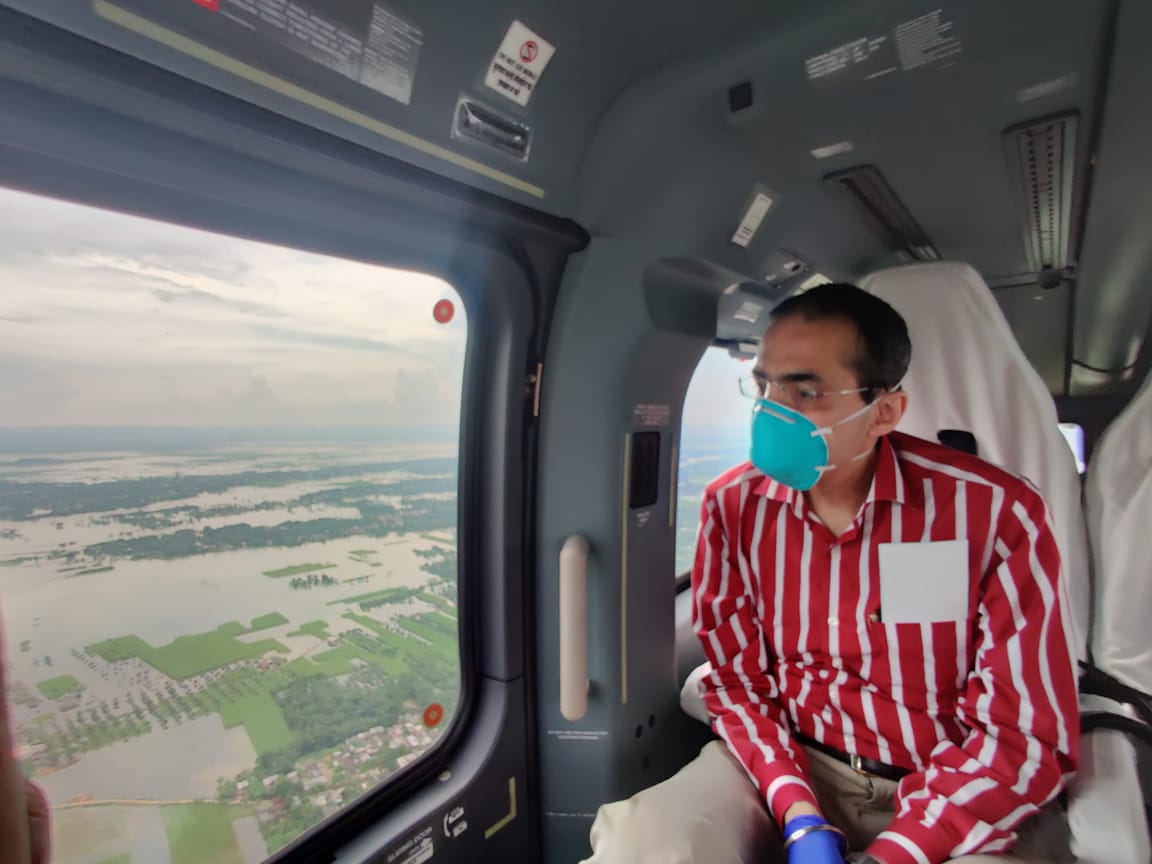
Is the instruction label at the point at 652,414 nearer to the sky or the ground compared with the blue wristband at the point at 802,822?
nearer to the sky

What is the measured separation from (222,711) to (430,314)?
1241 millimetres

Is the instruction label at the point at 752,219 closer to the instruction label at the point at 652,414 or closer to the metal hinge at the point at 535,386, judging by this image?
the instruction label at the point at 652,414

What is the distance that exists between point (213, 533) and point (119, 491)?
0.76ft

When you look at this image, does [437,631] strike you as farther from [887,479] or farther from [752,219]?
[752,219]

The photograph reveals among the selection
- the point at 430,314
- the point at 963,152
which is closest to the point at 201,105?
the point at 430,314

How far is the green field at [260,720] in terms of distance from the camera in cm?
164

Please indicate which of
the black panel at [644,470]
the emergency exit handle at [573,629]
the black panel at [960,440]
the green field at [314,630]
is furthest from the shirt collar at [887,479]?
the green field at [314,630]

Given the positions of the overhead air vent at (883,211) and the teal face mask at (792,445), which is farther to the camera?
the overhead air vent at (883,211)

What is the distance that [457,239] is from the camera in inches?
72.9

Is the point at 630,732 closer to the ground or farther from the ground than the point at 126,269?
closer to the ground

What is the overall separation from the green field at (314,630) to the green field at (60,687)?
48cm

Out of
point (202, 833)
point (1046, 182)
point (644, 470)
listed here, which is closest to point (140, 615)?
point (202, 833)

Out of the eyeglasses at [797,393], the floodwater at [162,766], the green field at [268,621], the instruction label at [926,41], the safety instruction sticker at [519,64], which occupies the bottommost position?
the floodwater at [162,766]

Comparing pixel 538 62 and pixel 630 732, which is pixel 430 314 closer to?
pixel 538 62
